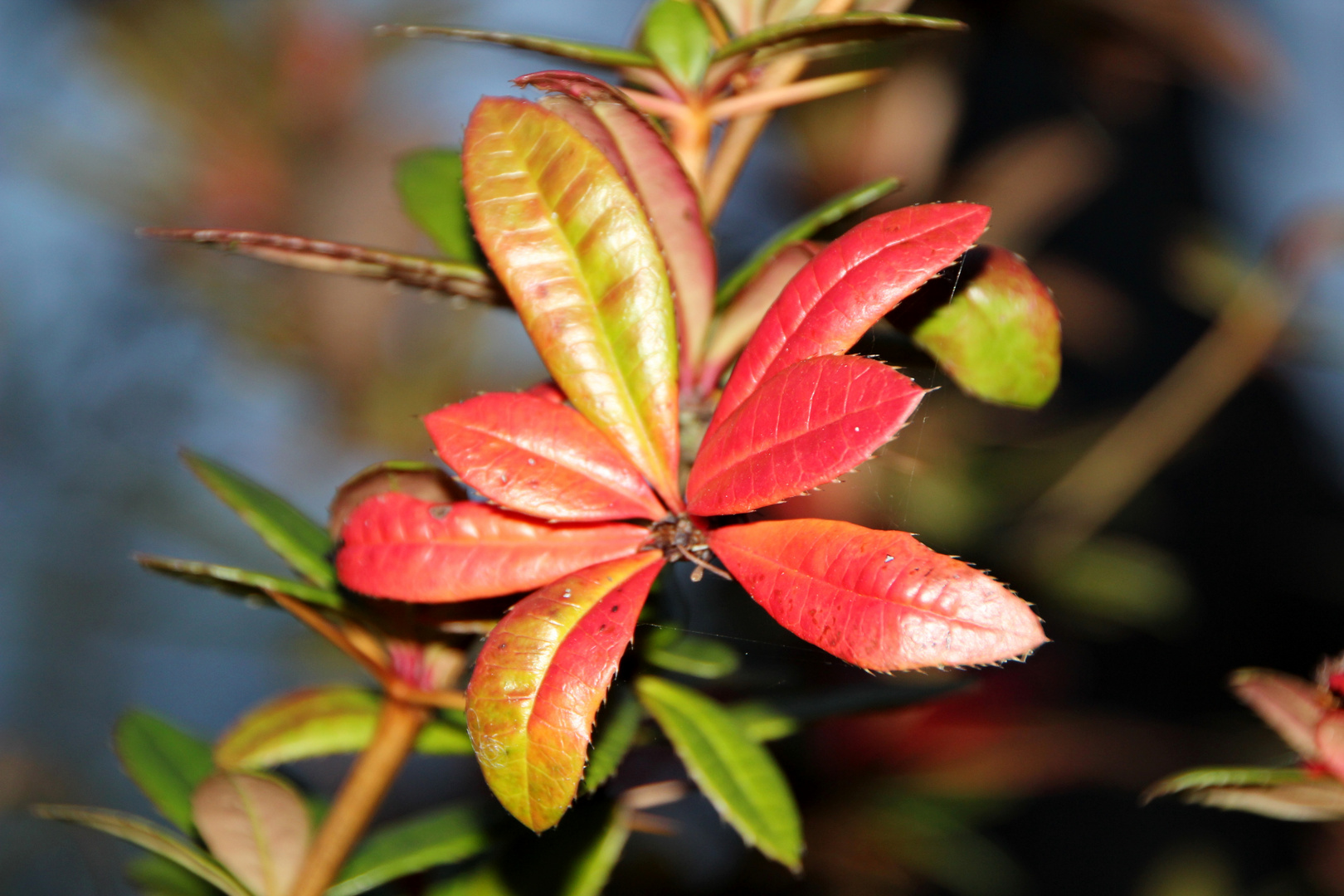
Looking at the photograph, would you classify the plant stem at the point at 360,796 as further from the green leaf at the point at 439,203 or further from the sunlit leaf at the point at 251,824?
the green leaf at the point at 439,203

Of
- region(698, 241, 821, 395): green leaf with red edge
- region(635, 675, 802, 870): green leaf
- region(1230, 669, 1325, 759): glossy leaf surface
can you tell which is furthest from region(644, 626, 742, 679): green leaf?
region(1230, 669, 1325, 759): glossy leaf surface

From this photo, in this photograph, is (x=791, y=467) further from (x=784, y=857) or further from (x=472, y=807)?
(x=472, y=807)

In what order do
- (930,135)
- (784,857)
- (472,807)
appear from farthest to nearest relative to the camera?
(930,135), (472,807), (784,857)

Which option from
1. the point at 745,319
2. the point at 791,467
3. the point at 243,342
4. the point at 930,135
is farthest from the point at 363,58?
the point at 791,467

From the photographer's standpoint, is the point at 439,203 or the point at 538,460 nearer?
the point at 538,460

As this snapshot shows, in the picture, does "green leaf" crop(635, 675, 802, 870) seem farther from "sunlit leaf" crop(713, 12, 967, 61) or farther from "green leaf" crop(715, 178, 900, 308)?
"sunlit leaf" crop(713, 12, 967, 61)

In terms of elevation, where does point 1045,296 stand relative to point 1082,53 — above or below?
below

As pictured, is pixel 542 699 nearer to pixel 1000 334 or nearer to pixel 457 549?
pixel 457 549

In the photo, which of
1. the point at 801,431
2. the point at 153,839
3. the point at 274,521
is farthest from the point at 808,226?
the point at 153,839
